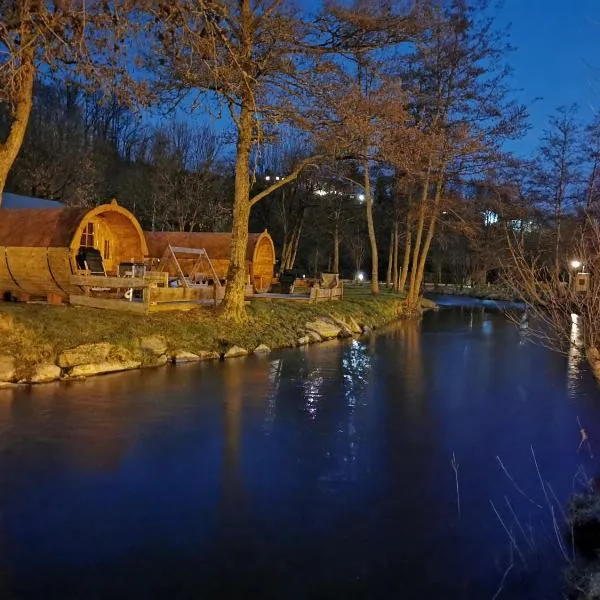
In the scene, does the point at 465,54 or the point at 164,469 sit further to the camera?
the point at 465,54

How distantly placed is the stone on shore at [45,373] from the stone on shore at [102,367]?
1.02ft

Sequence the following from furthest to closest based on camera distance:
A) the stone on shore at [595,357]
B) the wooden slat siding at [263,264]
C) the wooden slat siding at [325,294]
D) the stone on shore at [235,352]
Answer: the wooden slat siding at [263,264] → the wooden slat siding at [325,294] → the stone on shore at [235,352] → the stone on shore at [595,357]

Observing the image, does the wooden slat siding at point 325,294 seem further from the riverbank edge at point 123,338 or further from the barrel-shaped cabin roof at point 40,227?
the barrel-shaped cabin roof at point 40,227

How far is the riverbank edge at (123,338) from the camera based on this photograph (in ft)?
37.1

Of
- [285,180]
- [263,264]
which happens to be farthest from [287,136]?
[263,264]

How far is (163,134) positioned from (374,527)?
4279cm

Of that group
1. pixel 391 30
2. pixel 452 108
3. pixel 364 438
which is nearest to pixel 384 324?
pixel 452 108

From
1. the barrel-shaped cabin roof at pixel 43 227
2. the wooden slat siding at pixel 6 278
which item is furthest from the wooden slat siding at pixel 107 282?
the wooden slat siding at pixel 6 278

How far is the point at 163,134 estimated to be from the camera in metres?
44.3

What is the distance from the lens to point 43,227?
16.0 metres

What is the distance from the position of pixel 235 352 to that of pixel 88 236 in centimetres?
799

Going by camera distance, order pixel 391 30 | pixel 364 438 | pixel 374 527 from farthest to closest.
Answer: pixel 391 30 < pixel 364 438 < pixel 374 527

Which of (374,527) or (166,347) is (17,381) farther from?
(374,527)

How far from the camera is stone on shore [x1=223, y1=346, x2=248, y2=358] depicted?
49.5 feet
